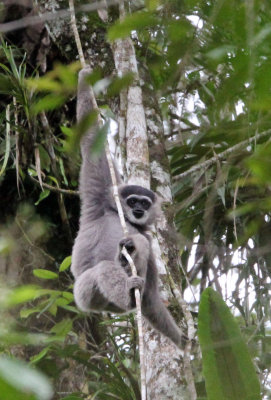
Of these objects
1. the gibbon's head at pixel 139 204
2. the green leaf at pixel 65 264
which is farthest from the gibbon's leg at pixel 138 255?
the green leaf at pixel 65 264

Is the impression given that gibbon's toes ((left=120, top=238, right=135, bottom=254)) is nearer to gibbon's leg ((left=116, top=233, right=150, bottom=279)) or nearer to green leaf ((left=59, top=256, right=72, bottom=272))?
gibbon's leg ((left=116, top=233, right=150, bottom=279))

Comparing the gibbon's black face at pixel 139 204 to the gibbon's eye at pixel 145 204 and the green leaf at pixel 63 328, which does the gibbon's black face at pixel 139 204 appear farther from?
the green leaf at pixel 63 328

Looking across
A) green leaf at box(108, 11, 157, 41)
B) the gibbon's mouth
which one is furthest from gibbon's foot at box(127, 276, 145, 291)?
green leaf at box(108, 11, 157, 41)

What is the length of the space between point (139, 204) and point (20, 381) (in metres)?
4.56

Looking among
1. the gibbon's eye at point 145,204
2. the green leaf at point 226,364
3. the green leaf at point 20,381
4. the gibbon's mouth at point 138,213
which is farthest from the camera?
the gibbon's mouth at point 138,213

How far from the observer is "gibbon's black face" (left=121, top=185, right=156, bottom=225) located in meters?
5.25

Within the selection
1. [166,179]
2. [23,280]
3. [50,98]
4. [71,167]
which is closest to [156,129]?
[166,179]

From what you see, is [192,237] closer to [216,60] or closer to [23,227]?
[23,227]

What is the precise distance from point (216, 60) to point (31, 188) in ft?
16.1

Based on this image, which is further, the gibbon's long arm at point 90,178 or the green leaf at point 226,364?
the gibbon's long arm at point 90,178

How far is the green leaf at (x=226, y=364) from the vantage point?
224 cm

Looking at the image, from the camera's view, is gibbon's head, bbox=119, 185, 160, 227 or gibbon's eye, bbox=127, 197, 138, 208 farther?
gibbon's eye, bbox=127, 197, 138, 208

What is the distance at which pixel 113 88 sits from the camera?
1510 mm

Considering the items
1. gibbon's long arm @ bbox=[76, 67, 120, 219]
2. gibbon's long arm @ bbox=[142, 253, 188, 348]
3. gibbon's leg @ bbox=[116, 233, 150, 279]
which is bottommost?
gibbon's long arm @ bbox=[142, 253, 188, 348]
